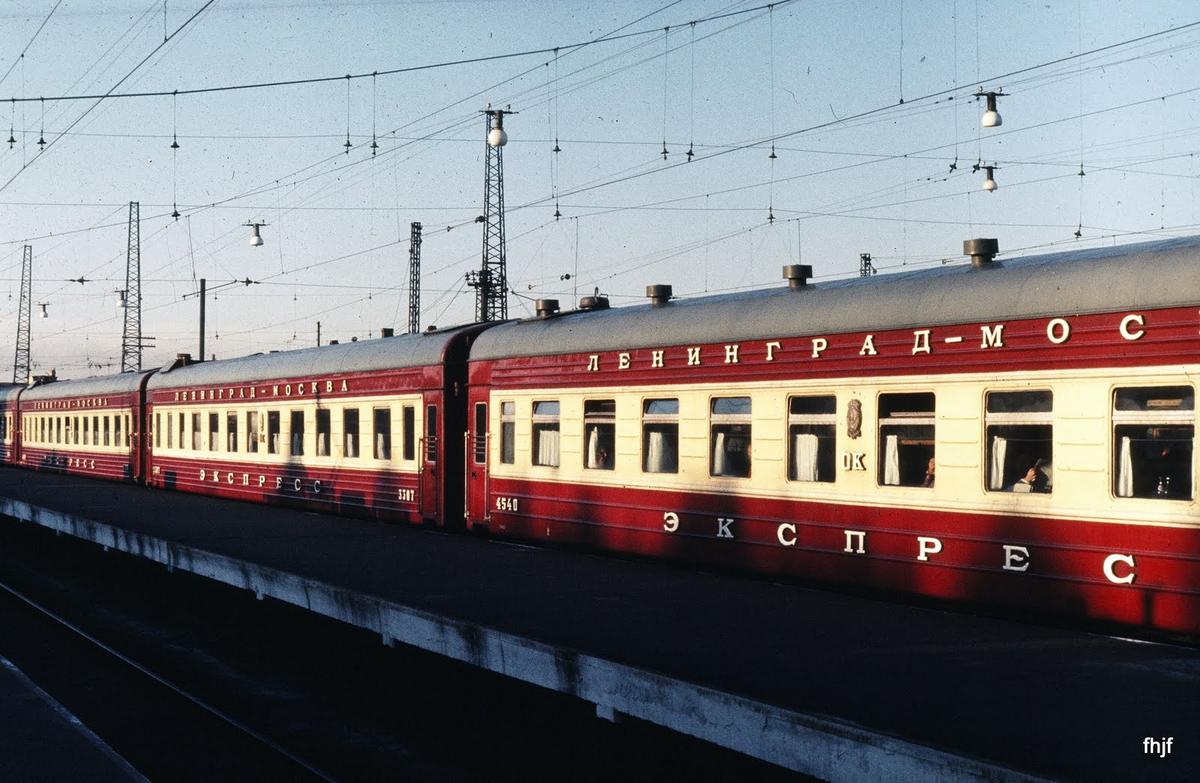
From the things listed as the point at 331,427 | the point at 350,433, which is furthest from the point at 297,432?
the point at 350,433

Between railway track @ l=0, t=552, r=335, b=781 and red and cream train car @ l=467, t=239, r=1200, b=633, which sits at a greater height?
→ red and cream train car @ l=467, t=239, r=1200, b=633

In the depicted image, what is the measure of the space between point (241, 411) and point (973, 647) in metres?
20.7

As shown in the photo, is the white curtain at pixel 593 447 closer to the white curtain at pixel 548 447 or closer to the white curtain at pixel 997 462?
the white curtain at pixel 548 447

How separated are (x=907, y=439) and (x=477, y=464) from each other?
311 inches

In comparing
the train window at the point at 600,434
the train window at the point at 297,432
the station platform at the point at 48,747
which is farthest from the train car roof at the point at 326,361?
the station platform at the point at 48,747

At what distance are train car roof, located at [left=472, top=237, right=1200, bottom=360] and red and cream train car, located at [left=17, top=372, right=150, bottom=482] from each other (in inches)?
858

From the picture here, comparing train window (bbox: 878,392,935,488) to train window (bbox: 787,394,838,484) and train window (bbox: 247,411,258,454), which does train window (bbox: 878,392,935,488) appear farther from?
train window (bbox: 247,411,258,454)

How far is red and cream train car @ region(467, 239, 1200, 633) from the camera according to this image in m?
9.36

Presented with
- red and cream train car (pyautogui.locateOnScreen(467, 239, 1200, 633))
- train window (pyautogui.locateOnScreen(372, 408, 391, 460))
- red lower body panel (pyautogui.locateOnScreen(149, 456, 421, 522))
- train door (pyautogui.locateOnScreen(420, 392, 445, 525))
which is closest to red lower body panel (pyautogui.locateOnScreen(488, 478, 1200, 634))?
red and cream train car (pyautogui.locateOnScreen(467, 239, 1200, 633))

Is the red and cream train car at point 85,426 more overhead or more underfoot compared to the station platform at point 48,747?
more overhead

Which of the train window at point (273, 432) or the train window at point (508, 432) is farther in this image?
the train window at point (273, 432)

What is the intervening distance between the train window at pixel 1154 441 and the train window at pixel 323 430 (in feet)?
51.8

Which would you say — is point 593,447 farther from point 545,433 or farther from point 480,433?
point 480,433

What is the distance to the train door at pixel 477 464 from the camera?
17.7 m
